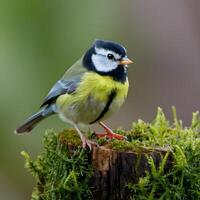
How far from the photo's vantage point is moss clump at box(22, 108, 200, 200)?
4.27m

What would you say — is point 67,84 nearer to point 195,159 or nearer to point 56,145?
point 56,145

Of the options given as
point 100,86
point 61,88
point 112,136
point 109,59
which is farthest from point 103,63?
point 112,136

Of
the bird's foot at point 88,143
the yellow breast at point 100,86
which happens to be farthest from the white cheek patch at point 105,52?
the bird's foot at point 88,143

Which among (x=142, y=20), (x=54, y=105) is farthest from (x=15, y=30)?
(x=142, y=20)

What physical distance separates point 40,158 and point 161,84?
3.72 meters

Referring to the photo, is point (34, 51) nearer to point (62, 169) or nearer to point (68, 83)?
point (68, 83)

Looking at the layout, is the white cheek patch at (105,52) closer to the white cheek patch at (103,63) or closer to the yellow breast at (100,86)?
the white cheek patch at (103,63)

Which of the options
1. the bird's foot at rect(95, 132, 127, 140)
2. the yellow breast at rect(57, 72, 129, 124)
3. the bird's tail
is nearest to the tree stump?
the bird's foot at rect(95, 132, 127, 140)

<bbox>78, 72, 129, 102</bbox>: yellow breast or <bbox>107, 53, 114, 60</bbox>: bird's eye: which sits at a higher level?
<bbox>107, 53, 114, 60</bbox>: bird's eye

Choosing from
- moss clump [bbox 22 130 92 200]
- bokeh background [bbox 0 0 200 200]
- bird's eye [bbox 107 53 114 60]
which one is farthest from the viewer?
bokeh background [bbox 0 0 200 200]

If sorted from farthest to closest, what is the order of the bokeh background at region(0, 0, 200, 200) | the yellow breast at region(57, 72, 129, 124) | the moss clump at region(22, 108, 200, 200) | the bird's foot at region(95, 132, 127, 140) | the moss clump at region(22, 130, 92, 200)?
the bokeh background at region(0, 0, 200, 200) < the yellow breast at region(57, 72, 129, 124) < the bird's foot at region(95, 132, 127, 140) < the moss clump at region(22, 130, 92, 200) < the moss clump at region(22, 108, 200, 200)

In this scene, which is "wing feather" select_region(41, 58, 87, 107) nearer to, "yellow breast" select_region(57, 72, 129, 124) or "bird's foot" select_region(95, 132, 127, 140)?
"yellow breast" select_region(57, 72, 129, 124)

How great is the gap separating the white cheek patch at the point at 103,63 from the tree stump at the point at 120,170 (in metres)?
1.03

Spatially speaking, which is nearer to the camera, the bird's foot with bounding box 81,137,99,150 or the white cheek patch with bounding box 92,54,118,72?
the bird's foot with bounding box 81,137,99,150
